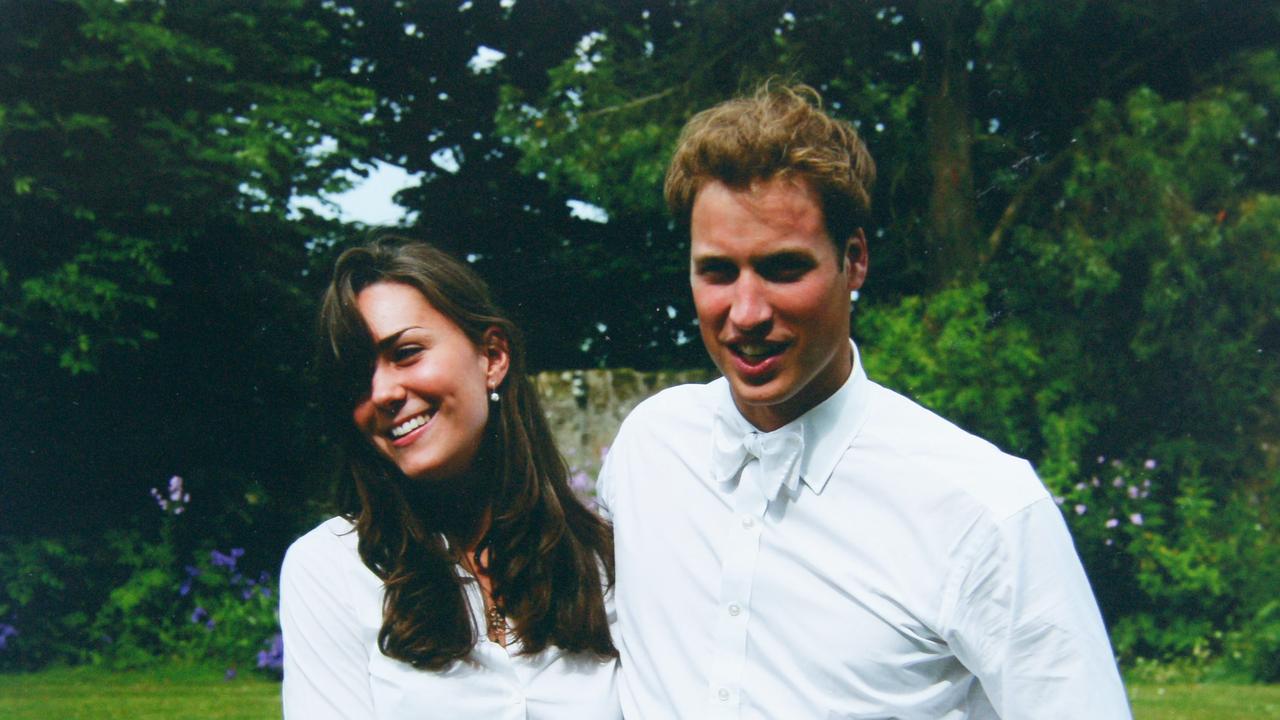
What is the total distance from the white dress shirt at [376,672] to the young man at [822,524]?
26 cm

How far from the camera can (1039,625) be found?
202 cm

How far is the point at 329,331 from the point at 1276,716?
202 inches

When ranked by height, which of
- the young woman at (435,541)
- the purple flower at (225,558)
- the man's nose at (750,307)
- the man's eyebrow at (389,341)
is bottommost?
the purple flower at (225,558)

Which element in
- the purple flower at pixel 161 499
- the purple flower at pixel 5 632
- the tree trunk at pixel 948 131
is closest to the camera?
the purple flower at pixel 5 632

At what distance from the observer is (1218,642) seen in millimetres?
7543

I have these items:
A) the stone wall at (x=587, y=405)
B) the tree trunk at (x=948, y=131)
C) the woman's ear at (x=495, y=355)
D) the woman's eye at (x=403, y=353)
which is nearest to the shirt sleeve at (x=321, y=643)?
the woman's eye at (x=403, y=353)

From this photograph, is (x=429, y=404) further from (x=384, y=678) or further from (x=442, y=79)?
(x=442, y=79)

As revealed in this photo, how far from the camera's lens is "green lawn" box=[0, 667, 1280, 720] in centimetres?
582

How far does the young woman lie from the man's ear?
3.17 feet

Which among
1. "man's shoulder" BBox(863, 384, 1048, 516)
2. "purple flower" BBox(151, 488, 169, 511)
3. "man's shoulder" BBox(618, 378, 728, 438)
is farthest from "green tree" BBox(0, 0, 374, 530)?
"man's shoulder" BBox(863, 384, 1048, 516)

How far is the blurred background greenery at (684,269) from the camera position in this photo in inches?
303

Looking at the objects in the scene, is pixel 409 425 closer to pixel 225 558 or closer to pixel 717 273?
pixel 717 273

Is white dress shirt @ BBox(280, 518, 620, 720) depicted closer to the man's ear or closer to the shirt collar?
the shirt collar

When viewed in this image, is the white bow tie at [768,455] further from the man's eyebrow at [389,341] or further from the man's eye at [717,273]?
the man's eyebrow at [389,341]
